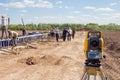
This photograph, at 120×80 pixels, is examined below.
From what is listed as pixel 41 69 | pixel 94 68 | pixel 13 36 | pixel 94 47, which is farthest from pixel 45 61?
pixel 94 47

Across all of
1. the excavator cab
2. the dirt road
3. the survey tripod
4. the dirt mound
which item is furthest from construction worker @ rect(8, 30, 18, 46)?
the excavator cab

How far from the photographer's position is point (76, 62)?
53.2 feet

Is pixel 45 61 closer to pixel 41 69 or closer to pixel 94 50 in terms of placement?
pixel 41 69

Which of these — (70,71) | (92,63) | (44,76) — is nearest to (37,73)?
(44,76)

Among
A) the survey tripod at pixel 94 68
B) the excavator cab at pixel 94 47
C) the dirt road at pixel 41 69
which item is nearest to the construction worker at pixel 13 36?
the dirt road at pixel 41 69

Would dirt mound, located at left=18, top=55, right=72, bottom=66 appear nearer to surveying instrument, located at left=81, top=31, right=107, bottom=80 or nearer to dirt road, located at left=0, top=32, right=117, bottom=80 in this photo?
dirt road, located at left=0, top=32, right=117, bottom=80

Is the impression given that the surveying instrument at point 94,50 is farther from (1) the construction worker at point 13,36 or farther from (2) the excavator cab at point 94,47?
(1) the construction worker at point 13,36

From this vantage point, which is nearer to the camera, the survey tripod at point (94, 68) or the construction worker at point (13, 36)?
the survey tripod at point (94, 68)

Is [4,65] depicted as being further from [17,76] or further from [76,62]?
[76,62]

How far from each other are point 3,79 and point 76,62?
19.0ft

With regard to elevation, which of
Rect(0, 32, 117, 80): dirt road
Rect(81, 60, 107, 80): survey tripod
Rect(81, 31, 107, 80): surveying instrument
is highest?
Rect(81, 31, 107, 80): surveying instrument

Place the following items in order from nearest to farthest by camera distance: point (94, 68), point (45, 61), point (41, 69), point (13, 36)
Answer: point (94, 68)
point (41, 69)
point (45, 61)
point (13, 36)

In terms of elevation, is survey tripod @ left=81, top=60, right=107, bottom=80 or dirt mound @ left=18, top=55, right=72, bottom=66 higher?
survey tripod @ left=81, top=60, right=107, bottom=80

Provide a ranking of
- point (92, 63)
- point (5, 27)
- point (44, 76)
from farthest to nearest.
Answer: point (5, 27), point (44, 76), point (92, 63)
